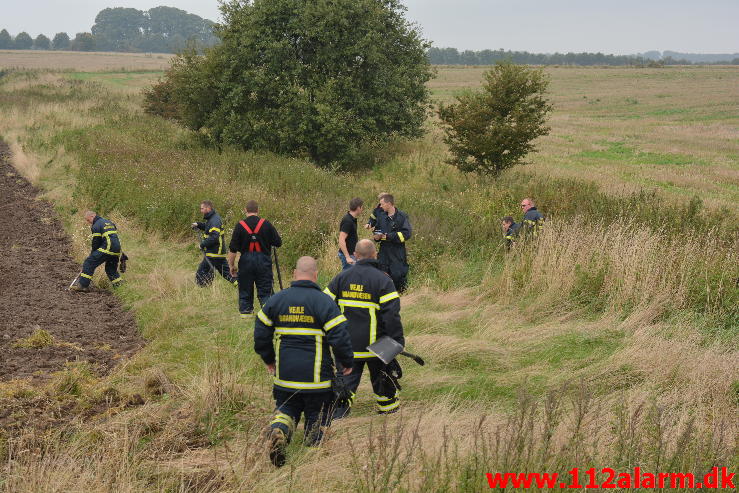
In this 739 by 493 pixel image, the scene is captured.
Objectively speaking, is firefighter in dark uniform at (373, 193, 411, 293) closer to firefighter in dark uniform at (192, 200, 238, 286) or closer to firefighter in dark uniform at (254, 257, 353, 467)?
firefighter in dark uniform at (192, 200, 238, 286)

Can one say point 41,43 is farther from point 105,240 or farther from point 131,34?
point 105,240

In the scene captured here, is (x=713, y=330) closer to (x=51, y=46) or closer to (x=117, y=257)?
(x=117, y=257)

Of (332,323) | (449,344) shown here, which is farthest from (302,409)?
(449,344)

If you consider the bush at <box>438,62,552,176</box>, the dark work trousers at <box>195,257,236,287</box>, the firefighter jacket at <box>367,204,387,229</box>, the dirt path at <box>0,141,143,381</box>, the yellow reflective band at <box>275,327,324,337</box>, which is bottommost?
the dirt path at <box>0,141,143,381</box>

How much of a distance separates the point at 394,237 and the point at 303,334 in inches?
172

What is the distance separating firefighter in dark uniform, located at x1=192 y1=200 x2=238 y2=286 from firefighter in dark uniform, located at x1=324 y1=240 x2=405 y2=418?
5279mm

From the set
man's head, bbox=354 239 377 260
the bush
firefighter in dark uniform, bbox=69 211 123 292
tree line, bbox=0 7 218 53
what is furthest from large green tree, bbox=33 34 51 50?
man's head, bbox=354 239 377 260

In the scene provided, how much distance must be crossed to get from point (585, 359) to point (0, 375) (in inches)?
270

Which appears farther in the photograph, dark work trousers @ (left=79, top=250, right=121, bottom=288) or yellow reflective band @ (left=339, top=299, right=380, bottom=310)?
dark work trousers @ (left=79, top=250, right=121, bottom=288)

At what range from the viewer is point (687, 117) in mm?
46906

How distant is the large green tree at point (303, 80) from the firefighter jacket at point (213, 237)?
11405 millimetres

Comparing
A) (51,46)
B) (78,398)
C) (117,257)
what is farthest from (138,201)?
(51,46)

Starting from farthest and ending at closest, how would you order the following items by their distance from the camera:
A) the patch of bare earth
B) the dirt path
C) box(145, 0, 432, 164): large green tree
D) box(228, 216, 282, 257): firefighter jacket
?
box(145, 0, 432, 164): large green tree < box(228, 216, 282, 257): firefighter jacket < the dirt path < the patch of bare earth

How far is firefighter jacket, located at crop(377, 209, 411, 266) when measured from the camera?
926 cm
